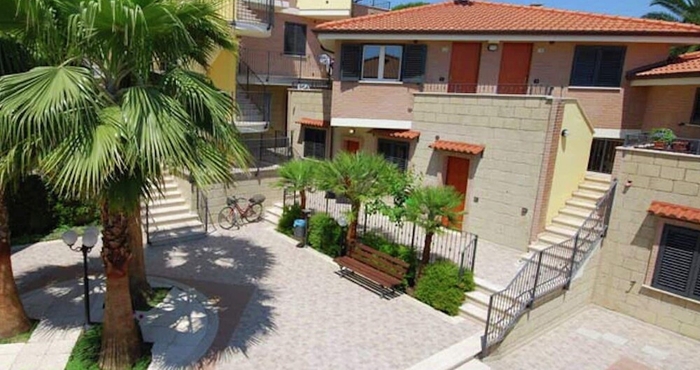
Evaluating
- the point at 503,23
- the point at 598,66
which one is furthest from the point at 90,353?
the point at 598,66

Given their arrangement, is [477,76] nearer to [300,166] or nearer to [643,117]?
[643,117]

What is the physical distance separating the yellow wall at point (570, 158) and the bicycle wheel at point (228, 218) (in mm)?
11558

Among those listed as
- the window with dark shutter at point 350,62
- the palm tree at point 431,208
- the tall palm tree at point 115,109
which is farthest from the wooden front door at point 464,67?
the tall palm tree at point 115,109

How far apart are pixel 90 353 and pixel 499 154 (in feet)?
42.3

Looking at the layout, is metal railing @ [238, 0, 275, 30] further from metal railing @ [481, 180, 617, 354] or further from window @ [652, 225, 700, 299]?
window @ [652, 225, 700, 299]

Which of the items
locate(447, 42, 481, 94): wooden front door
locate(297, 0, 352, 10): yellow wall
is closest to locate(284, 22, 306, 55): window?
locate(297, 0, 352, 10): yellow wall

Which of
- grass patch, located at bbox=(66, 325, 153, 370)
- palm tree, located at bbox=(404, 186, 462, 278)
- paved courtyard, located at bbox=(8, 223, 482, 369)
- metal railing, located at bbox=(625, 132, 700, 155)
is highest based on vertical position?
metal railing, located at bbox=(625, 132, 700, 155)

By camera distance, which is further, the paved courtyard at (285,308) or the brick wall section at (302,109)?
the brick wall section at (302,109)

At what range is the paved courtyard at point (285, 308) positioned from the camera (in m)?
9.52

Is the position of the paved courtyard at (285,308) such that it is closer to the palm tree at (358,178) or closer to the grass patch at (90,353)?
the grass patch at (90,353)

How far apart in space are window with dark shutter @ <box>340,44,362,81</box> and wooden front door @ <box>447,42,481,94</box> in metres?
3.89

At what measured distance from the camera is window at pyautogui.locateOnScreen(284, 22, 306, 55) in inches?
989

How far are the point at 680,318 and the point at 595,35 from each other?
970cm

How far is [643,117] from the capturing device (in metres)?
17.6
